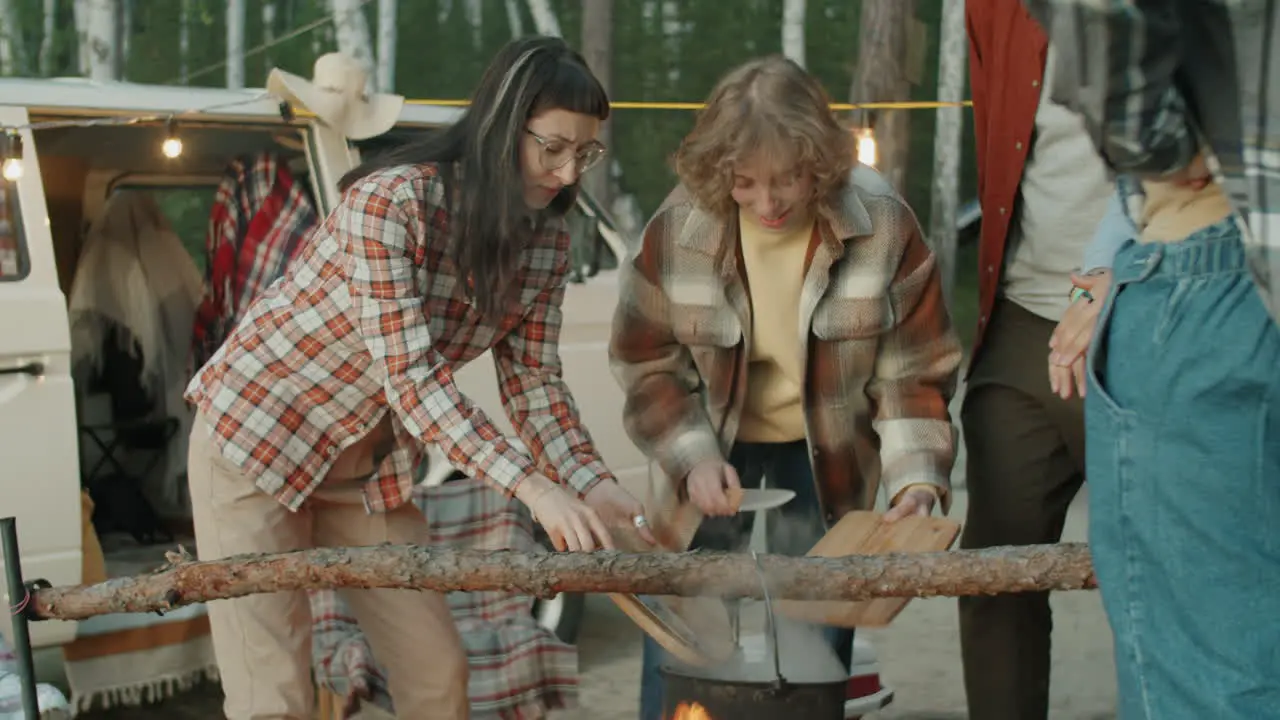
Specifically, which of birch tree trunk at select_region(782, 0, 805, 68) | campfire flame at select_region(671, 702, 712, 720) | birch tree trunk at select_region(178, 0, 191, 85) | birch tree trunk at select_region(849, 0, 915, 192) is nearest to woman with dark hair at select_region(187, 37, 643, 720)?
campfire flame at select_region(671, 702, 712, 720)

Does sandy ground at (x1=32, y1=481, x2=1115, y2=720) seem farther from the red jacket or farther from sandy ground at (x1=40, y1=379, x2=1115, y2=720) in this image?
the red jacket

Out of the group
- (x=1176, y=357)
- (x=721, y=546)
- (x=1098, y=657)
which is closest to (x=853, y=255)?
(x=721, y=546)

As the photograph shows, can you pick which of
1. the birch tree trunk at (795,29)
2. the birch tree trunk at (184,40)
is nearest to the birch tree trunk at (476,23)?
the birch tree trunk at (184,40)

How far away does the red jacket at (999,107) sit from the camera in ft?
11.3

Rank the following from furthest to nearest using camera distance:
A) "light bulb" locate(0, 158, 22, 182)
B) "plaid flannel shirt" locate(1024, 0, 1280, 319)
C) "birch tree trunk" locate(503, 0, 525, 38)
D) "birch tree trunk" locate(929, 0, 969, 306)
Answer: "birch tree trunk" locate(503, 0, 525, 38)
"birch tree trunk" locate(929, 0, 969, 306)
"light bulb" locate(0, 158, 22, 182)
"plaid flannel shirt" locate(1024, 0, 1280, 319)

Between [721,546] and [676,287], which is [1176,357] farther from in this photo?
[721,546]

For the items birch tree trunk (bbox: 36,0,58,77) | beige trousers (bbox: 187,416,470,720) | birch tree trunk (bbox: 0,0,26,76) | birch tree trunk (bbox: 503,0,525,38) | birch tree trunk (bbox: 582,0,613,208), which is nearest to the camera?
beige trousers (bbox: 187,416,470,720)

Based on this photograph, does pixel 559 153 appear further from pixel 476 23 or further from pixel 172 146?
pixel 476 23

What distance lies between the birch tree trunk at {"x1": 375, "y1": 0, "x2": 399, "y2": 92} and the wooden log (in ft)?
56.3

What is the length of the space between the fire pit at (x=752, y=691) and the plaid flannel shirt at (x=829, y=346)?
0.63m

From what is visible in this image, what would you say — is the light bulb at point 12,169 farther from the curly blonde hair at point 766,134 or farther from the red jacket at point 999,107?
the red jacket at point 999,107

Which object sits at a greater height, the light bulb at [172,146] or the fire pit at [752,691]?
the light bulb at [172,146]

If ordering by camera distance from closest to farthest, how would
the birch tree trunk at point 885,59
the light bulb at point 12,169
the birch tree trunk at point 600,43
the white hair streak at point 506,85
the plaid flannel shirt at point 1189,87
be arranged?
the plaid flannel shirt at point 1189,87
the white hair streak at point 506,85
the light bulb at point 12,169
the birch tree trunk at point 885,59
the birch tree trunk at point 600,43

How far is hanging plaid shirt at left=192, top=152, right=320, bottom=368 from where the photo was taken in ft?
18.0
